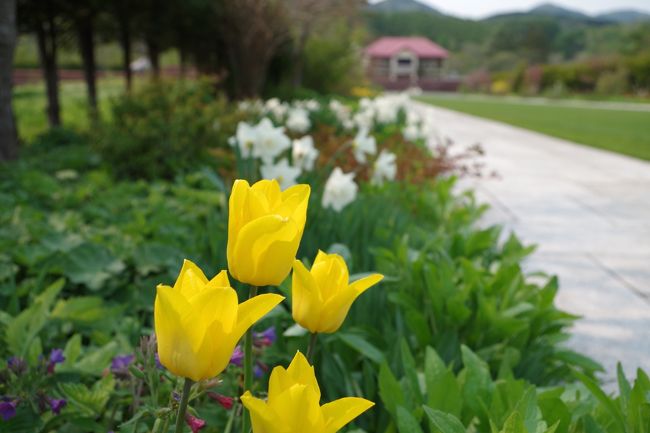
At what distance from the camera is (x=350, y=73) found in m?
16.0

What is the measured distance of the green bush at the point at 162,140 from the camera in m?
4.41

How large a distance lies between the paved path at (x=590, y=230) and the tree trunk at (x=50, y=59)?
487 centimetres

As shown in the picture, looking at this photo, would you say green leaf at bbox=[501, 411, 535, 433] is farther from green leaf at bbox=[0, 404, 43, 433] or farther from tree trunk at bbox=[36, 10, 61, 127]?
tree trunk at bbox=[36, 10, 61, 127]

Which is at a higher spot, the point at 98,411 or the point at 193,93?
the point at 193,93

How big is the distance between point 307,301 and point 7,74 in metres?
3.98

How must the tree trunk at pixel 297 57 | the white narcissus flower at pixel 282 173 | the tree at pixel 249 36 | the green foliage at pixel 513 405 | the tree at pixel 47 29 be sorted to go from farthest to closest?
the tree trunk at pixel 297 57, the tree at pixel 249 36, the tree at pixel 47 29, the white narcissus flower at pixel 282 173, the green foliage at pixel 513 405

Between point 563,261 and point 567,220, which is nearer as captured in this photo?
point 563,261

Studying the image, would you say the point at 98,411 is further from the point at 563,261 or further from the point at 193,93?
the point at 193,93

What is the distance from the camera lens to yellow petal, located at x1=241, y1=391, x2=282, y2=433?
562mm

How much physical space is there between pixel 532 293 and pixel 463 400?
89 centimetres

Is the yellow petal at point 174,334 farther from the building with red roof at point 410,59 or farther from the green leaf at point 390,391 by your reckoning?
the building with red roof at point 410,59

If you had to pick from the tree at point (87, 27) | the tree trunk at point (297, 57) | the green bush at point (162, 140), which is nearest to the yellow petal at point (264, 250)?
the green bush at point (162, 140)

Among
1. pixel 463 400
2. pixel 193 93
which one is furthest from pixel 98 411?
pixel 193 93

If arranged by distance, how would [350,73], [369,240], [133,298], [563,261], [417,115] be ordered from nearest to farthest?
[133,298] → [369,240] → [563,261] → [417,115] → [350,73]
